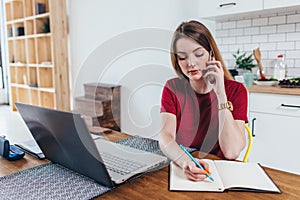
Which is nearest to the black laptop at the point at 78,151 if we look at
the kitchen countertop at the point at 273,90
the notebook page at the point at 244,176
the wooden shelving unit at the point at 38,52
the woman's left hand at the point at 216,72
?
the notebook page at the point at 244,176

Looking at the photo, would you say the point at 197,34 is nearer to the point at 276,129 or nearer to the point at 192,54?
the point at 192,54

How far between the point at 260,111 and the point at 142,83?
4.31ft

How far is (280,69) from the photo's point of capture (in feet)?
8.27

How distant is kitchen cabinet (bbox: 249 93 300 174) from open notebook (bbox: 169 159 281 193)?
1356 mm

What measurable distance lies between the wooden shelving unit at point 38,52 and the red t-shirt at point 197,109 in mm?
3087

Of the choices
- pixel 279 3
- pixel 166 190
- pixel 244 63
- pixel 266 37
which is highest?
pixel 279 3

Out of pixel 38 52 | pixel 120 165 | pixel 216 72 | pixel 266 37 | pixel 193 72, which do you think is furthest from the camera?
pixel 38 52

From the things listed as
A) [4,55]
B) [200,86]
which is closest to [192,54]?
[200,86]

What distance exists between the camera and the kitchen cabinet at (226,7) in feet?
7.82

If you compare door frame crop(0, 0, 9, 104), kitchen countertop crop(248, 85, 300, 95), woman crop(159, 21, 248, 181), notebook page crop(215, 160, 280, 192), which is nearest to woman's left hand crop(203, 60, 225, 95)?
woman crop(159, 21, 248, 181)

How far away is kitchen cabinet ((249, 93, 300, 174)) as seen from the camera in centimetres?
Answer: 212

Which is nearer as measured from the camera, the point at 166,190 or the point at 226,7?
the point at 166,190

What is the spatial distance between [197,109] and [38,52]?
3.89m

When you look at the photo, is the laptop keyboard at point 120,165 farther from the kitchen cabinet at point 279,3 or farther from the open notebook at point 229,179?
the kitchen cabinet at point 279,3
